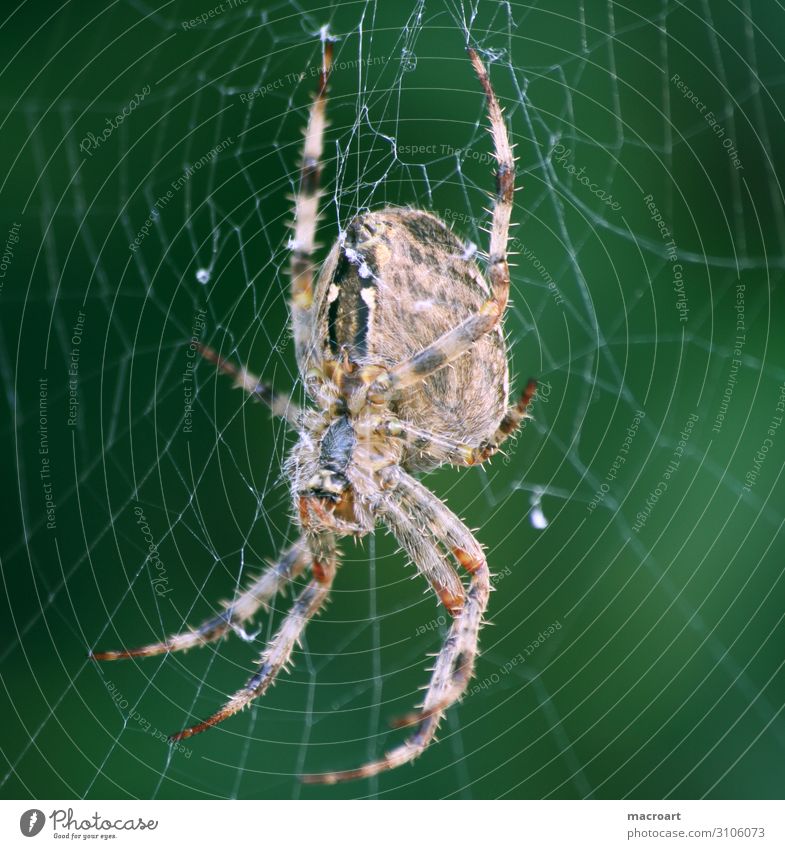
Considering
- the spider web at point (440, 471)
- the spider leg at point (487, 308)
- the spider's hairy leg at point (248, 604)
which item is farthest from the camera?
the spider web at point (440, 471)

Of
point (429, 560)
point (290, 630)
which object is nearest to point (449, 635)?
point (429, 560)

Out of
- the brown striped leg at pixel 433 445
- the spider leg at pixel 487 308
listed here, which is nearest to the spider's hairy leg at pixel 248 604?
the brown striped leg at pixel 433 445

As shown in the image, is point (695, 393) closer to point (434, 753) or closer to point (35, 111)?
point (434, 753)

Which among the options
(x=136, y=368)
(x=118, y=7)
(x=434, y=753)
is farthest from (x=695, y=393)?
(x=118, y=7)

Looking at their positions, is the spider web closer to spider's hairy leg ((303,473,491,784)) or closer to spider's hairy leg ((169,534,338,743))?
spider's hairy leg ((169,534,338,743))

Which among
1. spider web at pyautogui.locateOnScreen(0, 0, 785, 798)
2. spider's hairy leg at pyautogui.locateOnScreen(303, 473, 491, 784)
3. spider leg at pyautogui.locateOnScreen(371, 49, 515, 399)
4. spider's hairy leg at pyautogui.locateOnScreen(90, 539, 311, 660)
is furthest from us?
spider web at pyautogui.locateOnScreen(0, 0, 785, 798)
